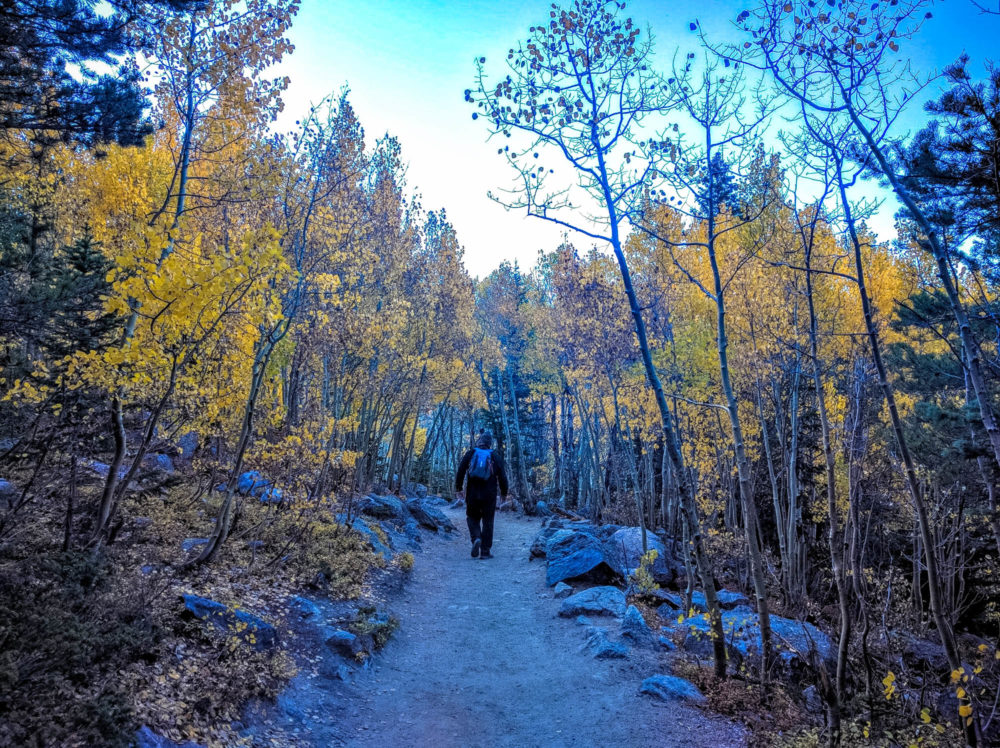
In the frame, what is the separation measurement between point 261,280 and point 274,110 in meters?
3.41

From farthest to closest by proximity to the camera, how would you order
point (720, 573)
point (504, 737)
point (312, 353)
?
point (720, 573), point (312, 353), point (504, 737)

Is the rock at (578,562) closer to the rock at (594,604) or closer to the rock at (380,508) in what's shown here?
the rock at (594,604)

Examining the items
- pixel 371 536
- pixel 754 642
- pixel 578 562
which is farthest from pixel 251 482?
pixel 754 642

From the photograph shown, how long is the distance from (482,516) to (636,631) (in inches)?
179

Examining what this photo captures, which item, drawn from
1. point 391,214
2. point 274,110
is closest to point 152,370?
point 274,110

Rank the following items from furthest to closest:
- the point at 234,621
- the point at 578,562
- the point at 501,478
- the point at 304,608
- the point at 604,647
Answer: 1. the point at 501,478
2. the point at 578,562
3. the point at 304,608
4. the point at 604,647
5. the point at 234,621

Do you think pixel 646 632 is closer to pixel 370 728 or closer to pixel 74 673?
pixel 370 728

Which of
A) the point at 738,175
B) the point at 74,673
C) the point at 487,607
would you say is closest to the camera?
the point at 74,673

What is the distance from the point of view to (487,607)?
24.3 ft

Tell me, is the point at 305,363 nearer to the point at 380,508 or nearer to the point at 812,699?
the point at 380,508

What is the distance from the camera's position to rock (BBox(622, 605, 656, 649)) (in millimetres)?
5746

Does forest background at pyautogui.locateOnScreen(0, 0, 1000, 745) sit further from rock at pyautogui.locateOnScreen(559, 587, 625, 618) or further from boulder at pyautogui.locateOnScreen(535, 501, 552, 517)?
boulder at pyautogui.locateOnScreen(535, 501, 552, 517)

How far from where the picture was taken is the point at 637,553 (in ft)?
34.5

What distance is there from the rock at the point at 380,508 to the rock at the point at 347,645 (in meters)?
6.64
